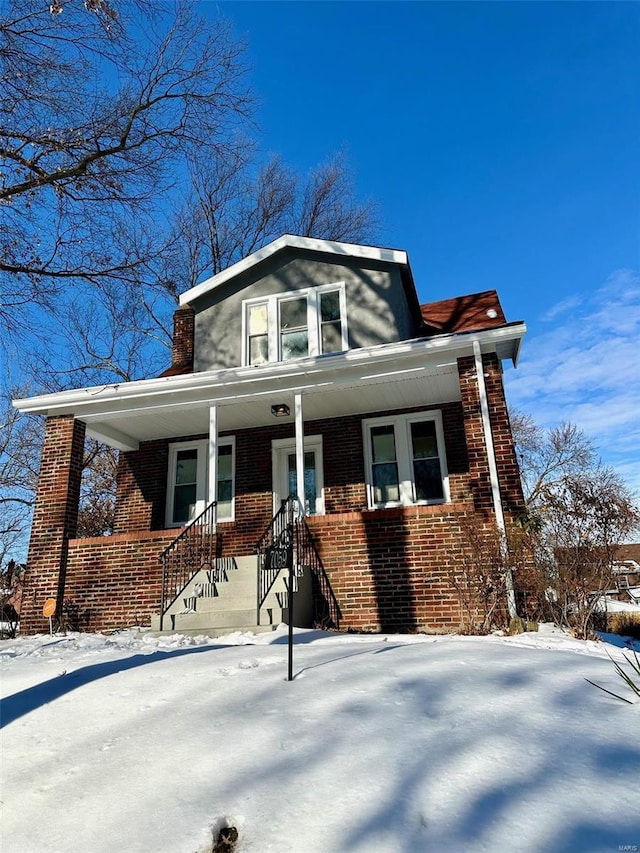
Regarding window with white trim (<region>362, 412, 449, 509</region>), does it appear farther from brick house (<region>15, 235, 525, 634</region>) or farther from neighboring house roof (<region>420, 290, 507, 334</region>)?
neighboring house roof (<region>420, 290, 507, 334</region>)

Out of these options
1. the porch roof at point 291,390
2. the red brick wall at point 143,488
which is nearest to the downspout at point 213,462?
the porch roof at point 291,390

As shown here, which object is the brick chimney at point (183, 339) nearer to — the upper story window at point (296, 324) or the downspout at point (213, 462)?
the upper story window at point (296, 324)

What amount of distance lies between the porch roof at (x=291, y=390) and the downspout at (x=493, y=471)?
342 mm

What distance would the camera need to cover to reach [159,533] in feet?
30.7

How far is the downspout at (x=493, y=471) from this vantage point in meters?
6.51

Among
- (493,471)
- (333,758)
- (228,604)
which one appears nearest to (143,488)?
(228,604)

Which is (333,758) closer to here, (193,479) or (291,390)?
(291,390)

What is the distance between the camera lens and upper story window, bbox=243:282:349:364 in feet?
33.4

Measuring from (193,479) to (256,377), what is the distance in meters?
3.26

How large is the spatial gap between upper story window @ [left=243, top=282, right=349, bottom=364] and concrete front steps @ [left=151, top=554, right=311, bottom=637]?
13.0 ft

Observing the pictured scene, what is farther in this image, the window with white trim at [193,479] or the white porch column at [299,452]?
the window with white trim at [193,479]

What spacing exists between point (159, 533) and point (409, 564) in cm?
420

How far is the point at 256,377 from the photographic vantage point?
9.00 meters

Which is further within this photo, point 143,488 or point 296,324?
point 143,488
